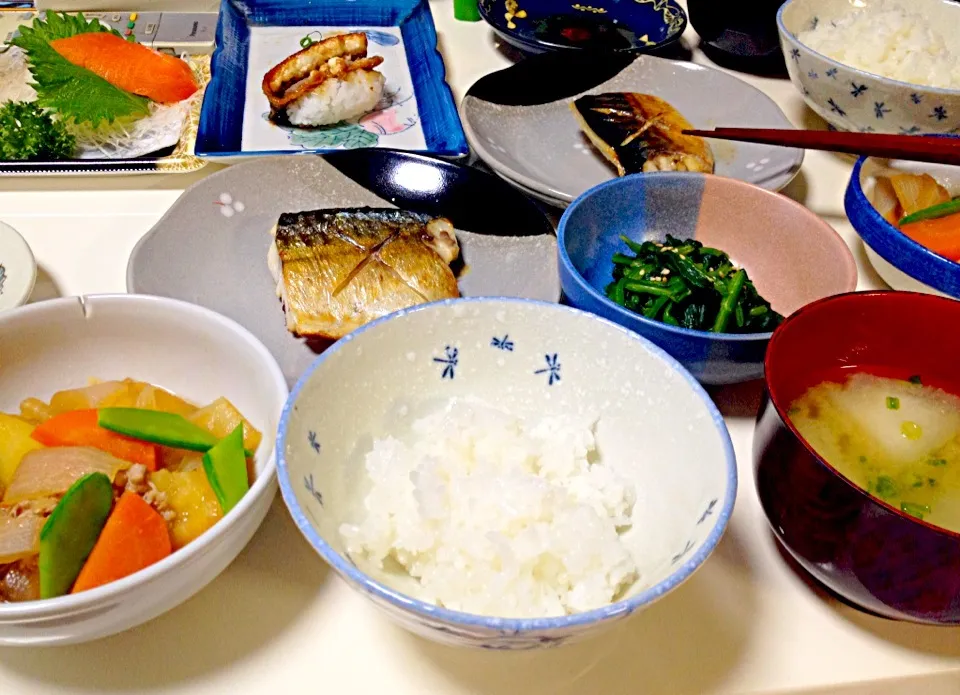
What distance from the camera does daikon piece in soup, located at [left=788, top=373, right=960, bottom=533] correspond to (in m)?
1.02

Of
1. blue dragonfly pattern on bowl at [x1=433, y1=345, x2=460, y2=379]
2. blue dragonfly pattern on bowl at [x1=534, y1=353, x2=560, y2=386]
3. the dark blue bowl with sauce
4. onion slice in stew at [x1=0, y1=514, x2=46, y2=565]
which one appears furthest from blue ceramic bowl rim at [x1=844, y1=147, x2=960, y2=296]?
onion slice in stew at [x1=0, y1=514, x2=46, y2=565]

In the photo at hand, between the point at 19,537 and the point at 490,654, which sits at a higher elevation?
the point at 19,537

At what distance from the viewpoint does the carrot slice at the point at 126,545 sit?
90 cm

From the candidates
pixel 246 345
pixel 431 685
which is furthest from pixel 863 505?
pixel 246 345

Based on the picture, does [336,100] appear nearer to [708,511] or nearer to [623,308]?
[623,308]

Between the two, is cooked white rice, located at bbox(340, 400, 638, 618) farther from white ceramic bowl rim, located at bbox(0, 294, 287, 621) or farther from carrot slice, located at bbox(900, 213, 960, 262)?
carrot slice, located at bbox(900, 213, 960, 262)

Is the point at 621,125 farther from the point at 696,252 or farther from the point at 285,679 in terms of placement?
the point at 285,679

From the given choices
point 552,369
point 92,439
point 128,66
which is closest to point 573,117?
point 552,369

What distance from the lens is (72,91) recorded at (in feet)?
6.67

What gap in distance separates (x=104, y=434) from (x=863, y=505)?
1.02 metres

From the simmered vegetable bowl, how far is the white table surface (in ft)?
0.42

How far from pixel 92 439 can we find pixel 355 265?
65 centimetres

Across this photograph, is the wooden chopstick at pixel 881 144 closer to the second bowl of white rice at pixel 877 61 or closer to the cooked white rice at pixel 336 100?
the second bowl of white rice at pixel 877 61

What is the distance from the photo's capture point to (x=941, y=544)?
2.72 feet
